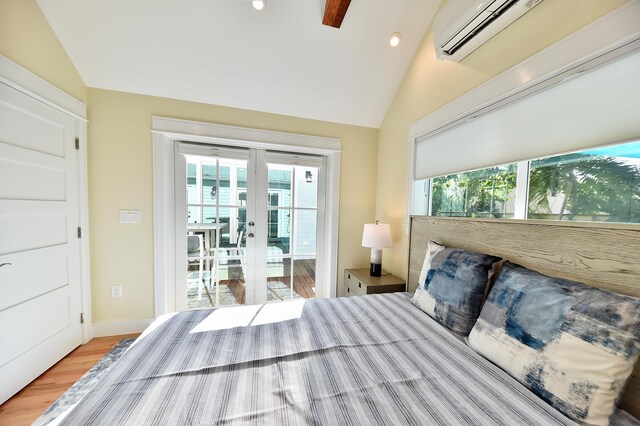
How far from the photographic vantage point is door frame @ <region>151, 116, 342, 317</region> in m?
2.21

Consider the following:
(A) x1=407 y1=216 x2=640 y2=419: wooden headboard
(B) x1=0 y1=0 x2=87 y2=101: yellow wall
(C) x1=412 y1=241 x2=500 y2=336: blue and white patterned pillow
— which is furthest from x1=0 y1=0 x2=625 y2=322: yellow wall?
(A) x1=407 y1=216 x2=640 y2=419: wooden headboard

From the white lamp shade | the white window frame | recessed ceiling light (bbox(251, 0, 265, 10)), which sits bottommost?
the white lamp shade

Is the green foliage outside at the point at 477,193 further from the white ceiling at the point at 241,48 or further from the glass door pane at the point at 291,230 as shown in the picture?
the glass door pane at the point at 291,230

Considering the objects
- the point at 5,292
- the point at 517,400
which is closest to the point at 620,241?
the point at 517,400

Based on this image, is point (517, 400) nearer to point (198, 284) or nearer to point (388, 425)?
point (388, 425)

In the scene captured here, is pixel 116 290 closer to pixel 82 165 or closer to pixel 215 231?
pixel 215 231

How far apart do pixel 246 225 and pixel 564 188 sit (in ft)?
8.06

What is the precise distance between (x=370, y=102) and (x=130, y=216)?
2.59m

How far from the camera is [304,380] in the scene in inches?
35.0

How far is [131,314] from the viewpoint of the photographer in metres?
2.23

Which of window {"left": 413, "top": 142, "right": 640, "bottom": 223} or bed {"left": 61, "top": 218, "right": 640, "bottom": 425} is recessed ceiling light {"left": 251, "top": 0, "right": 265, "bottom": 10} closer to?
window {"left": 413, "top": 142, "right": 640, "bottom": 223}

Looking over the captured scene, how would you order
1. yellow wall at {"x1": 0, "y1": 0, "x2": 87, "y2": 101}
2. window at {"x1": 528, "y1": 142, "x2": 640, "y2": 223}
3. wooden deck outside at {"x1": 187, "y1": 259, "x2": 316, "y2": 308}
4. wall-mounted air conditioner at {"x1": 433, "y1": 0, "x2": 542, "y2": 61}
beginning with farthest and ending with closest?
1. wooden deck outside at {"x1": 187, "y1": 259, "x2": 316, "y2": 308}
2. yellow wall at {"x1": 0, "y1": 0, "x2": 87, "y2": 101}
3. wall-mounted air conditioner at {"x1": 433, "y1": 0, "x2": 542, "y2": 61}
4. window at {"x1": 528, "y1": 142, "x2": 640, "y2": 223}

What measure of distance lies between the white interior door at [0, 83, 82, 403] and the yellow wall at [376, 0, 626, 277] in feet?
9.18

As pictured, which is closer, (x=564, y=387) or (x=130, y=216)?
(x=564, y=387)
